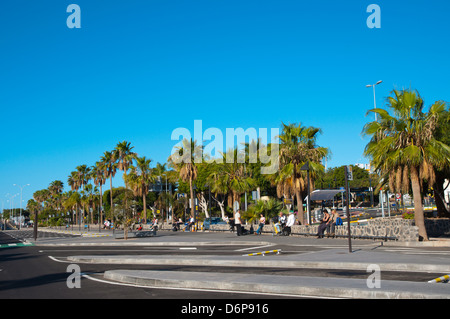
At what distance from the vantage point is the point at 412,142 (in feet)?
70.3

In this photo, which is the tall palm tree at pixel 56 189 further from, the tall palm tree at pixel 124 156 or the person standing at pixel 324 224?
the person standing at pixel 324 224

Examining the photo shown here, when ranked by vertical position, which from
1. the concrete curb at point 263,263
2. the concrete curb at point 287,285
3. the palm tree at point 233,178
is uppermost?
the palm tree at point 233,178

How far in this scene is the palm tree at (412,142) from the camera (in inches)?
822

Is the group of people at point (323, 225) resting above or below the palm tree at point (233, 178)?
below

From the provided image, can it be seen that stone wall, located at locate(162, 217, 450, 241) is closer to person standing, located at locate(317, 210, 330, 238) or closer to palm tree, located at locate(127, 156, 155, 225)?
person standing, located at locate(317, 210, 330, 238)

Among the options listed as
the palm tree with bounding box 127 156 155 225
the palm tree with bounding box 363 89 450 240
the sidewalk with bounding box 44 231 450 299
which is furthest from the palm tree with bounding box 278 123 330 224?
the palm tree with bounding box 127 156 155 225

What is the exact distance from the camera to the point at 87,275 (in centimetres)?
1363

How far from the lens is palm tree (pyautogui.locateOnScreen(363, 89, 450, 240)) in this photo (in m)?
20.9

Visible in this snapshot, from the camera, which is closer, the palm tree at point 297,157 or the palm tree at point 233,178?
the palm tree at point 297,157

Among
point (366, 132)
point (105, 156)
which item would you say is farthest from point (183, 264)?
point (105, 156)

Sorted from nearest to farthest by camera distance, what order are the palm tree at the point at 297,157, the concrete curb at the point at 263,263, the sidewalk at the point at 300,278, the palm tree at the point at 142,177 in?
1. the sidewalk at the point at 300,278
2. the concrete curb at the point at 263,263
3. the palm tree at the point at 297,157
4. the palm tree at the point at 142,177

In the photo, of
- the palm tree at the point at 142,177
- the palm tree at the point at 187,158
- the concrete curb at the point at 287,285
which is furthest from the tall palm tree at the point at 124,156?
the concrete curb at the point at 287,285

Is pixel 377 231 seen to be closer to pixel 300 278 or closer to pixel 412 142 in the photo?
pixel 412 142
